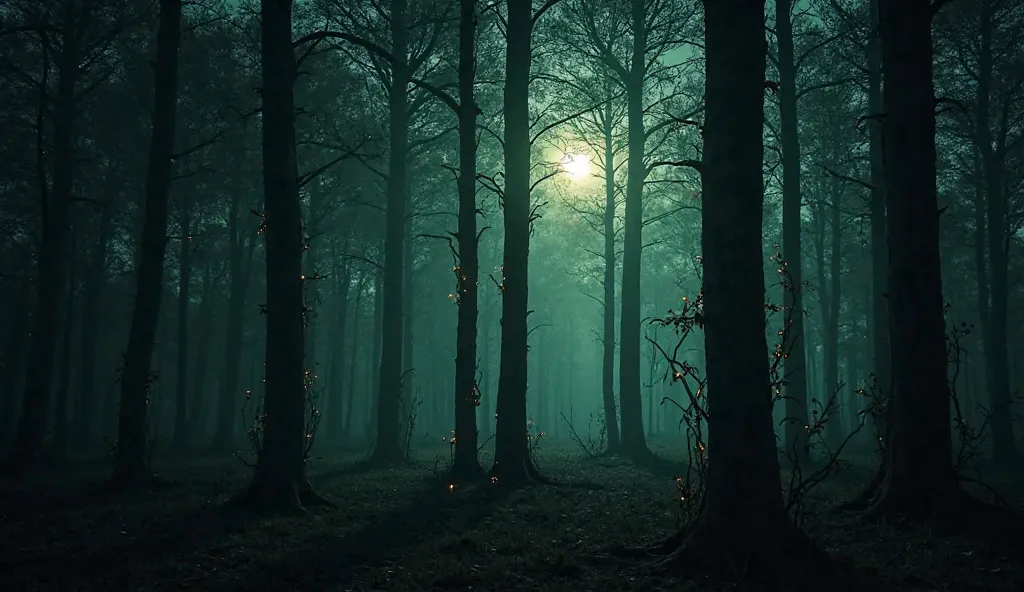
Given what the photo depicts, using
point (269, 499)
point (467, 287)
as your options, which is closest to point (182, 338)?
point (467, 287)

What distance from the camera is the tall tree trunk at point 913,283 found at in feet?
24.6

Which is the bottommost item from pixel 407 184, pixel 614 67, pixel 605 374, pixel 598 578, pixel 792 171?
pixel 598 578

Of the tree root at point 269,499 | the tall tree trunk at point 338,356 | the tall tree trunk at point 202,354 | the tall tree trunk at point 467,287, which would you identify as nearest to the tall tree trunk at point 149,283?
the tree root at point 269,499

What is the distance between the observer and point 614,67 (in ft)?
63.2

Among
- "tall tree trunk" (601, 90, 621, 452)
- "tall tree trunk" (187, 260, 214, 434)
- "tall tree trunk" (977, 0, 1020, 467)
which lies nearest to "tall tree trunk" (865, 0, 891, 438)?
"tall tree trunk" (977, 0, 1020, 467)

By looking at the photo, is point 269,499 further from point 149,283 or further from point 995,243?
point 995,243

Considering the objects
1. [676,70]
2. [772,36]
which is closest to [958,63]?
[772,36]

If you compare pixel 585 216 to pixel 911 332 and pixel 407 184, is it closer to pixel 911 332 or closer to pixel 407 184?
pixel 407 184

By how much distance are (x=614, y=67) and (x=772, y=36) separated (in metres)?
3.97

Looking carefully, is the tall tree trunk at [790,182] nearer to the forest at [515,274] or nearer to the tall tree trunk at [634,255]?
the forest at [515,274]

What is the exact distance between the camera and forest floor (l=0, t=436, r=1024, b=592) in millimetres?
5574

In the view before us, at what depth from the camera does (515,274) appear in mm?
11953

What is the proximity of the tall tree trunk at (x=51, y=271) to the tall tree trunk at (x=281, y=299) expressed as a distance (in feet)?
22.7

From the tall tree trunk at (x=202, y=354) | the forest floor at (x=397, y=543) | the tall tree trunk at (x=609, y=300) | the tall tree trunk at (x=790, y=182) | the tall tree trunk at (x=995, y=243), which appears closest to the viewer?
the forest floor at (x=397, y=543)
